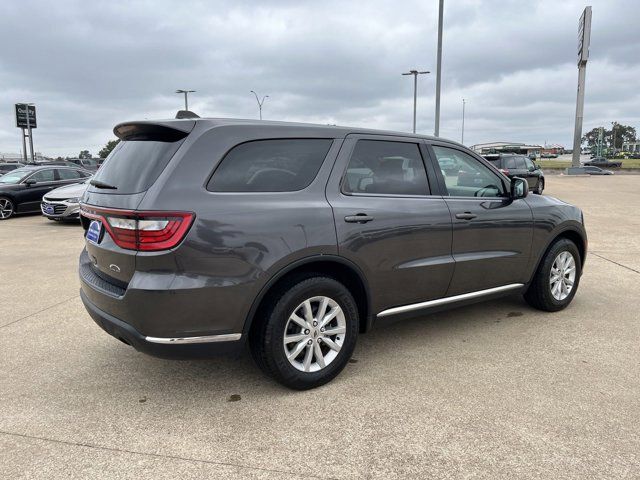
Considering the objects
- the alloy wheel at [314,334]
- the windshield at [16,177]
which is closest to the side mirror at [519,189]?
the alloy wheel at [314,334]

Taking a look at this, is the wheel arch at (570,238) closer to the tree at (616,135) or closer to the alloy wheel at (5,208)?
the alloy wheel at (5,208)

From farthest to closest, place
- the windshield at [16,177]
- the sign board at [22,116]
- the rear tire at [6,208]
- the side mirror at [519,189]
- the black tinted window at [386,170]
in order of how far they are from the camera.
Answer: the sign board at [22,116]
the windshield at [16,177]
the rear tire at [6,208]
the side mirror at [519,189]
the black tinted window at [386,170]

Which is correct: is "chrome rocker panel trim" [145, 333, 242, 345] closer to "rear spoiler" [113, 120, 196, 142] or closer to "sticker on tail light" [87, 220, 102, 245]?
"sticker on tail light" [87, 220, 102, 245]

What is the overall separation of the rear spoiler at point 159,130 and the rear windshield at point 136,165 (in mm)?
35

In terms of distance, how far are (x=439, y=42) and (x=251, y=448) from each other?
1883 centimetres

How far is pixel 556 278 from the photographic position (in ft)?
15.7

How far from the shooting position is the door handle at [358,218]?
3279 mm

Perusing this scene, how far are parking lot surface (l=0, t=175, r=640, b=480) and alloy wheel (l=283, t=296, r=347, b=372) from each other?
0.68 feet

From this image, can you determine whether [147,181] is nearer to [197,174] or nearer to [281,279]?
[197,174]

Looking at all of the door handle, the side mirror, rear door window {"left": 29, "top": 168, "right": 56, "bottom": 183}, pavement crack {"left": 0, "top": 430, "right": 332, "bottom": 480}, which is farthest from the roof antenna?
rear door window {"left": 29, "top": 168, "right": 56, "bottom": 183}

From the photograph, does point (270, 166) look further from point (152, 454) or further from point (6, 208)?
point (6, 208)

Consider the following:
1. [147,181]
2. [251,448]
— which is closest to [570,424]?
[251,448]

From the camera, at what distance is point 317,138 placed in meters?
3.40

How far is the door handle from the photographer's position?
3.28m
